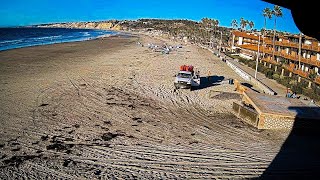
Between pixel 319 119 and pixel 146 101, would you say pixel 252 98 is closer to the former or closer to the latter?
pixel 319 119

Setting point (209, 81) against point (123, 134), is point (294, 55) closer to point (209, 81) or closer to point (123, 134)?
point (209, 81)

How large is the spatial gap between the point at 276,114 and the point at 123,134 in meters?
7.94

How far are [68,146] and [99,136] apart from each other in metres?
1.79

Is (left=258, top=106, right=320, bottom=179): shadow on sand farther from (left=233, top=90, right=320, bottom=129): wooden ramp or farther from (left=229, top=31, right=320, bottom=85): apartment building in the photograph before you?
(left=229, top=31, right=320, bottom=85): apartment building

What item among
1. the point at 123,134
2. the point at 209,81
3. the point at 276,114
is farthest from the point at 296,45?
the point at 123,134

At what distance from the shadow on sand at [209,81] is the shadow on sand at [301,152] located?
36.7 ft

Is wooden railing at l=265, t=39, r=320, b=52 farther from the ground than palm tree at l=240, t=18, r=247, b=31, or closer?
closer

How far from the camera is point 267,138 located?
1590 centimetres

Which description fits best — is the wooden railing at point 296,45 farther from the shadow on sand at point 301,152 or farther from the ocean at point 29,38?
the ocean at point 29,38

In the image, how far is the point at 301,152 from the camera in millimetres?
14156

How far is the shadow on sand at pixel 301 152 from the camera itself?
11617 millimetres

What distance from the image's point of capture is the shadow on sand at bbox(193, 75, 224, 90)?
29.5 m

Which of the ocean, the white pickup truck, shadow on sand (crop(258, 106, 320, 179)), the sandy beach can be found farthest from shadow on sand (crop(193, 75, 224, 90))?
the ocean

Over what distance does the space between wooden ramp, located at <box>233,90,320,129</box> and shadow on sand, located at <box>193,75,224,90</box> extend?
8.76m
